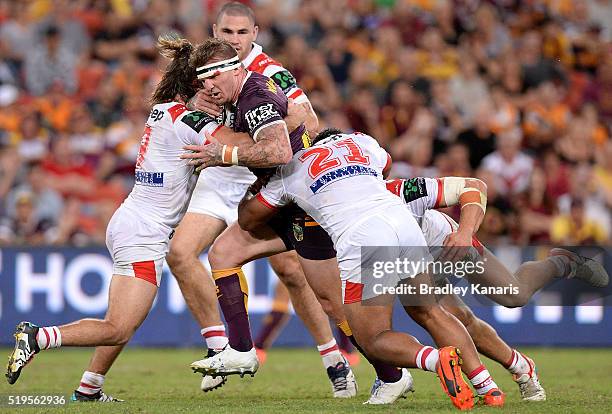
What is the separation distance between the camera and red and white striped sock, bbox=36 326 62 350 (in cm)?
782

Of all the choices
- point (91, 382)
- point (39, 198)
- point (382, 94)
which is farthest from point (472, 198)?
point (382, 94)

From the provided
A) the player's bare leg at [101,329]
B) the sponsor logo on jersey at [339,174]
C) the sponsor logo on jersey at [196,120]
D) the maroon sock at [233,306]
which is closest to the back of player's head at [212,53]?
the sponsor logo on jersey at [196,120]

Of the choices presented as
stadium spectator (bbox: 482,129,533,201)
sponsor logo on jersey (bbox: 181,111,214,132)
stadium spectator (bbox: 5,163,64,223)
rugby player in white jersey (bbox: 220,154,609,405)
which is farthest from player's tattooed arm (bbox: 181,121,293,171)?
stadium spectator (bbox: 482,129,533,201)

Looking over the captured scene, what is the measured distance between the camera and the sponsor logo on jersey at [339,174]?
7.73m

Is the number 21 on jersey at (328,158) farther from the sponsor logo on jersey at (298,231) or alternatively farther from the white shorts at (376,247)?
the sponsor logo on jersey at (298,231)

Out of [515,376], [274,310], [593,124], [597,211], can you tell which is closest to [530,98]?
[593,124]

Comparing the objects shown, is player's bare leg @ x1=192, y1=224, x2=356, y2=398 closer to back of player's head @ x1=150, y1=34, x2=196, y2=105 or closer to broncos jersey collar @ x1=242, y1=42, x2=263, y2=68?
back of player's head @ x1=150, y1=34, x2=196, y2=105

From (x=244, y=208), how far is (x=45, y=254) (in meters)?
6.33

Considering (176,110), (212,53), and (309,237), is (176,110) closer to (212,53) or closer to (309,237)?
(212,53)

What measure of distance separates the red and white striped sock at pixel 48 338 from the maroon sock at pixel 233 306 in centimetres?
144

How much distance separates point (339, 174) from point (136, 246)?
177cm

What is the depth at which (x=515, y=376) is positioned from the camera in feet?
27.8

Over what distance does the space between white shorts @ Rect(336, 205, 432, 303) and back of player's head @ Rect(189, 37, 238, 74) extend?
1.59 m

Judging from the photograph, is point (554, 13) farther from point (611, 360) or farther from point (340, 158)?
point (340, 158)
